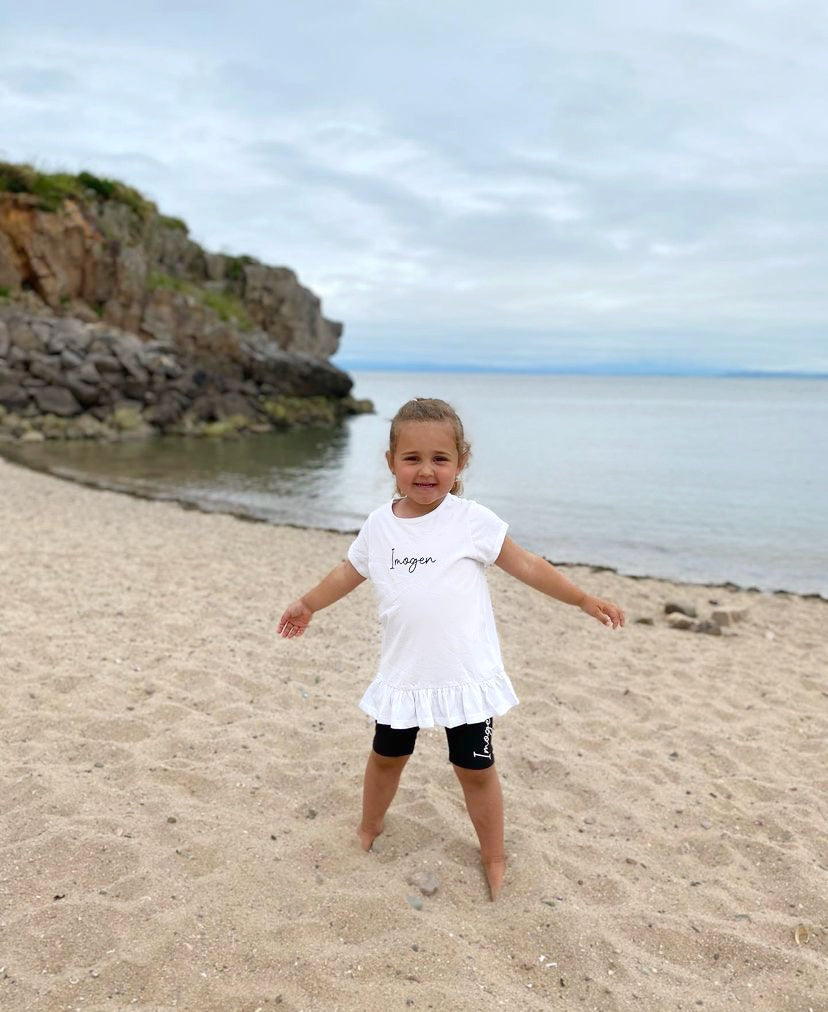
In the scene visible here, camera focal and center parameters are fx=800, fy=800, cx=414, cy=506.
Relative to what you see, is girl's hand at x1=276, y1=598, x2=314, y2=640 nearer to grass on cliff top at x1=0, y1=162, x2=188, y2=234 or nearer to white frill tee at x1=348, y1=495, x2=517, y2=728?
white frill tee at x1=348, y1=495, x2=517, y2=728

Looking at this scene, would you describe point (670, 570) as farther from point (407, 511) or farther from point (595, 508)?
point (407, 511)

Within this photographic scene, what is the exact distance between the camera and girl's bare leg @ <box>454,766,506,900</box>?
3.05 meters

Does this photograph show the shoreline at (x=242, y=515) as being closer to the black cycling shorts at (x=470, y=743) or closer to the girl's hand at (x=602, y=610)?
the girl's hand at (x=602, y=610)

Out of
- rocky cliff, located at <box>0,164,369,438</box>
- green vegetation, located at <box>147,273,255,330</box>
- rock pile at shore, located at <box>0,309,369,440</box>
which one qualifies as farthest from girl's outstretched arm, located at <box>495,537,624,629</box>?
green vegetation, located at <box>147,273,255,330</box>

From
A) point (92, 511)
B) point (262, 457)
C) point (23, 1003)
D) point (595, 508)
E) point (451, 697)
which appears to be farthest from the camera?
point (262, 457)

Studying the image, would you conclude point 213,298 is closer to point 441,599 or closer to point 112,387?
point 112,387

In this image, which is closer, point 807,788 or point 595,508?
point 807,788

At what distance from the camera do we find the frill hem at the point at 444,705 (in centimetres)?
287

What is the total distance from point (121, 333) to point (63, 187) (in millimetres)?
6978

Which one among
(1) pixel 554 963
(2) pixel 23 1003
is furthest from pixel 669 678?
→ (2) pixel 23 1003

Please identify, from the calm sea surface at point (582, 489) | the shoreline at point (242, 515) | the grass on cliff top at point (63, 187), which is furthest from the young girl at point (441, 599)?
the grass on cliff top at point (63, 187)

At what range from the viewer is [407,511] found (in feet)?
10.1

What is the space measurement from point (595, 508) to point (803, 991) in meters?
15.0

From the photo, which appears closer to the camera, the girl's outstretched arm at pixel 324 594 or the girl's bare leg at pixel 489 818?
the girl's bare leg at pixel 489 818
